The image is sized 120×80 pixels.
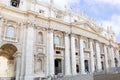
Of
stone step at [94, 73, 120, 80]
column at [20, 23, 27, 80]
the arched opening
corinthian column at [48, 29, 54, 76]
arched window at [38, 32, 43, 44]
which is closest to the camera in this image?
stone step at [94, 73, 120, 80]

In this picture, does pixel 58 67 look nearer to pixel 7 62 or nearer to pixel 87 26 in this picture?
pixel 7 62

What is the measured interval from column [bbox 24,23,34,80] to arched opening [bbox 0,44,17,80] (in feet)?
5.35

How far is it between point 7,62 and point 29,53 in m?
4.46

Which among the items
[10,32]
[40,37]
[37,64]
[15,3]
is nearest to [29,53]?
[37,64]

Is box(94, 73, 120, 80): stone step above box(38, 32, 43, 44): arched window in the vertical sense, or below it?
below

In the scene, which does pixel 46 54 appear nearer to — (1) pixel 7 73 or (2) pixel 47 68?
(2) pixel 47 68

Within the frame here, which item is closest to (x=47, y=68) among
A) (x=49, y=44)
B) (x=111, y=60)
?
(x=49, y=44)

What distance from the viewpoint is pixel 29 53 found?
743 inches

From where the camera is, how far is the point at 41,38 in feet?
69.3

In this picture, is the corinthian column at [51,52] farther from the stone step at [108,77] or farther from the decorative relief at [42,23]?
the stone step at [108,77]

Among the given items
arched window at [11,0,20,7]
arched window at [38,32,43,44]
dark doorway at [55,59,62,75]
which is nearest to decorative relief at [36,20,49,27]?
arched window at [38,32,43,44]

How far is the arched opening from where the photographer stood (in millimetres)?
19716

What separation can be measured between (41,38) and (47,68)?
385cm

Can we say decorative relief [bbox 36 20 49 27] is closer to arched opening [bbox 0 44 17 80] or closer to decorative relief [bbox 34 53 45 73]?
decorative relief [bbox 34 53 45 73]
